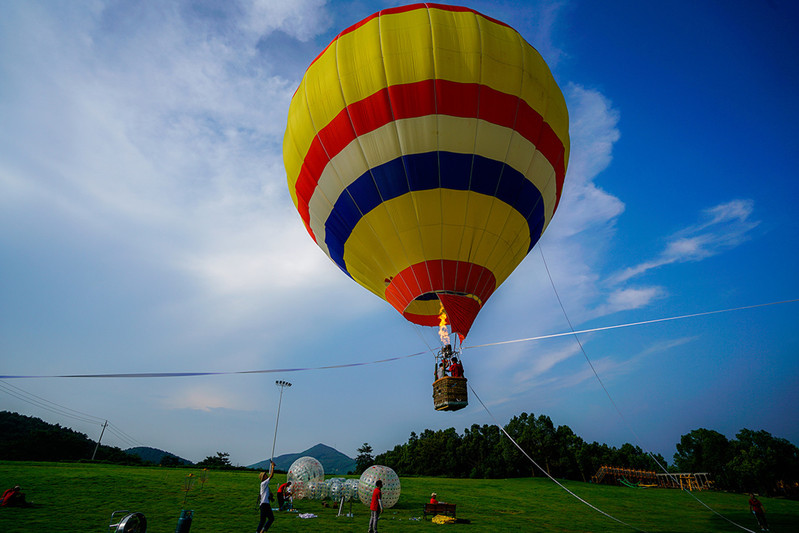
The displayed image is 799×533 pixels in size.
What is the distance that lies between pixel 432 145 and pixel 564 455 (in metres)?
41.4

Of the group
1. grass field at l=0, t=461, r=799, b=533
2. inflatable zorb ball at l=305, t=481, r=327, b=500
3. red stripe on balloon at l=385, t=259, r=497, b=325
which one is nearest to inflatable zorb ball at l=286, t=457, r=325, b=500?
inflatable zorb ball at l=305, t=481, r=327, b=500

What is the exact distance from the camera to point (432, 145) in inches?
327

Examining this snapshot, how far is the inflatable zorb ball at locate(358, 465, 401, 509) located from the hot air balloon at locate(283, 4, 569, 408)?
499 cm

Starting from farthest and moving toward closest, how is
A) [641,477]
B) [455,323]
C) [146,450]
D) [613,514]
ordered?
[146,450]
[641,477]
[613,514]
[455,323]

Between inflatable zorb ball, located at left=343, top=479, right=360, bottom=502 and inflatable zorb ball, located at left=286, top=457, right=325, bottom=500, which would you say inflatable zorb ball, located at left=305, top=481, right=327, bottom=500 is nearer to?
inflatable zorb ball, located at left=286, top=457, right=325, bottom=500

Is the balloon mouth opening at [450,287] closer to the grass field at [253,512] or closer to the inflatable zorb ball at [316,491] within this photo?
the grass field at [253,512]

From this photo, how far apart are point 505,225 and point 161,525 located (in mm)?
9696

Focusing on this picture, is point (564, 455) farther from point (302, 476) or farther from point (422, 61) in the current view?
point (422, 61)

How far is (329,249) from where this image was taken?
10.8m

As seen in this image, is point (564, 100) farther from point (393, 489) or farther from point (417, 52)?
point (393, 489)

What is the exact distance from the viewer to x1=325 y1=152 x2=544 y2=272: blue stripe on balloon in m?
8.41

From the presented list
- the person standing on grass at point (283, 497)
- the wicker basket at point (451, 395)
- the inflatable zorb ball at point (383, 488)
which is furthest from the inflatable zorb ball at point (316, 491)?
the wicker basket at point (451, 395)

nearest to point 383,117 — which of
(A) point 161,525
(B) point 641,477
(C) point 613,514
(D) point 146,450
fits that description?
(A) point 161,525

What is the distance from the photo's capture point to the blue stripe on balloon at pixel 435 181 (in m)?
8.41
